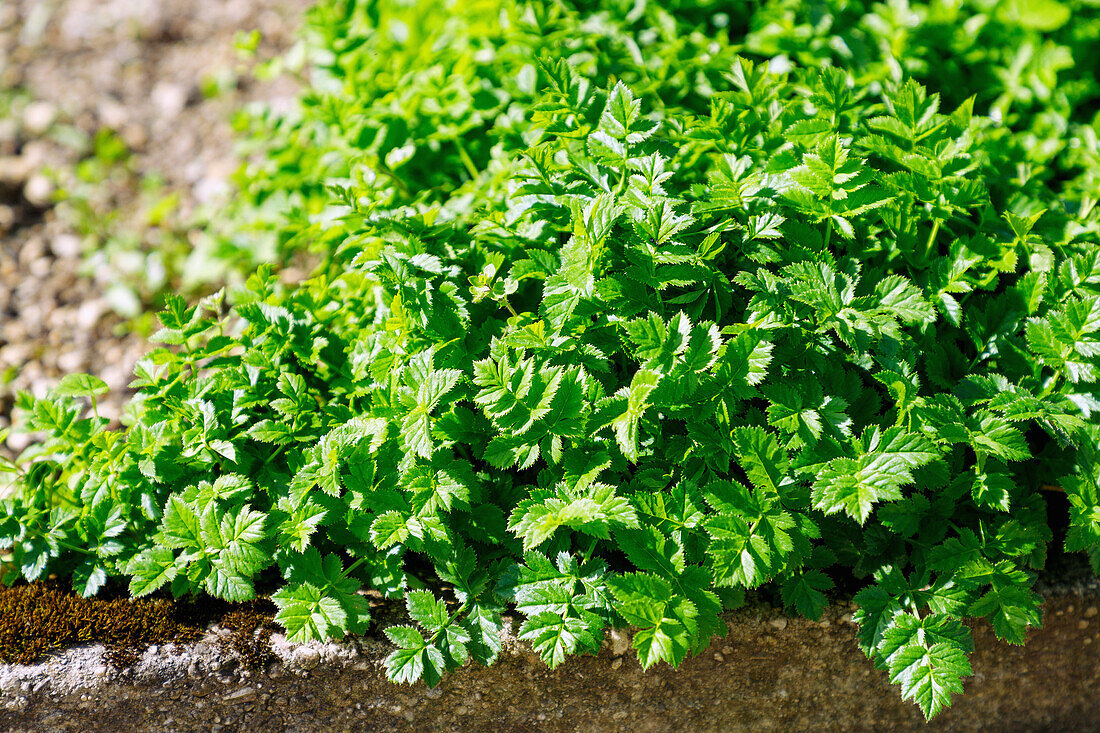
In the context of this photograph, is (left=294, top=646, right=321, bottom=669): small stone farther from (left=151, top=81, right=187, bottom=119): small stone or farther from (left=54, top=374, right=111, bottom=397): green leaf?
(left=151, top=81, right=187, bottom=119): small stone

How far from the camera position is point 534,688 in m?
1.76

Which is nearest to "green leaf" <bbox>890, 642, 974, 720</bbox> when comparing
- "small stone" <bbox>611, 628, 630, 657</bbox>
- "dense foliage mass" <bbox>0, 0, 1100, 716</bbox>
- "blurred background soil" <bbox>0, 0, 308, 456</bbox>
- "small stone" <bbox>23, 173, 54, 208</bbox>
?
"dense foliage mass" <bbox>0, 0, 1100, 716</bbox>

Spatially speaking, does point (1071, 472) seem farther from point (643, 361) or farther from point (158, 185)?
point (158, 185)

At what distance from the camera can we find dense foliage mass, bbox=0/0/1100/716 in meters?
1.60

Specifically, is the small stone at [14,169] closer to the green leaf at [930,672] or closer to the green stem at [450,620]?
the green stem at [450,620]

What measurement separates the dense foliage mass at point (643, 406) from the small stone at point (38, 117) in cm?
247

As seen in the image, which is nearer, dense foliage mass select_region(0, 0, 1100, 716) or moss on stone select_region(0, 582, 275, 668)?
dense foliage mass select_region(0, 0, 1100, 716)

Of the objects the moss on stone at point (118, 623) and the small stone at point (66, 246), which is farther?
the small stone at point (66, 246)

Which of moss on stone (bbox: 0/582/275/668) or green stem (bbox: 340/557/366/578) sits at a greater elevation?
green stem (bbox: 340/557/366/578)

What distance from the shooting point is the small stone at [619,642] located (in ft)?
5.63

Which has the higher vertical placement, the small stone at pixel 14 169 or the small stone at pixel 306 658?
the small stone at pixel 14 169

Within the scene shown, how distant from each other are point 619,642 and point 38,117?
3.77m

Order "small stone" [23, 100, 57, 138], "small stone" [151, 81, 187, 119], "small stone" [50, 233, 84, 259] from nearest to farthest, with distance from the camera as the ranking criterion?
"small stone" [50, 233, 84, 259]
"small stone" [23, 100, 57, 138]
"small stone" [151, 81, 187, 119]

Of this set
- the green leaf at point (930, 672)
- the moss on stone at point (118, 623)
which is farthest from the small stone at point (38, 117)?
the green leaf at point (930, 672)
